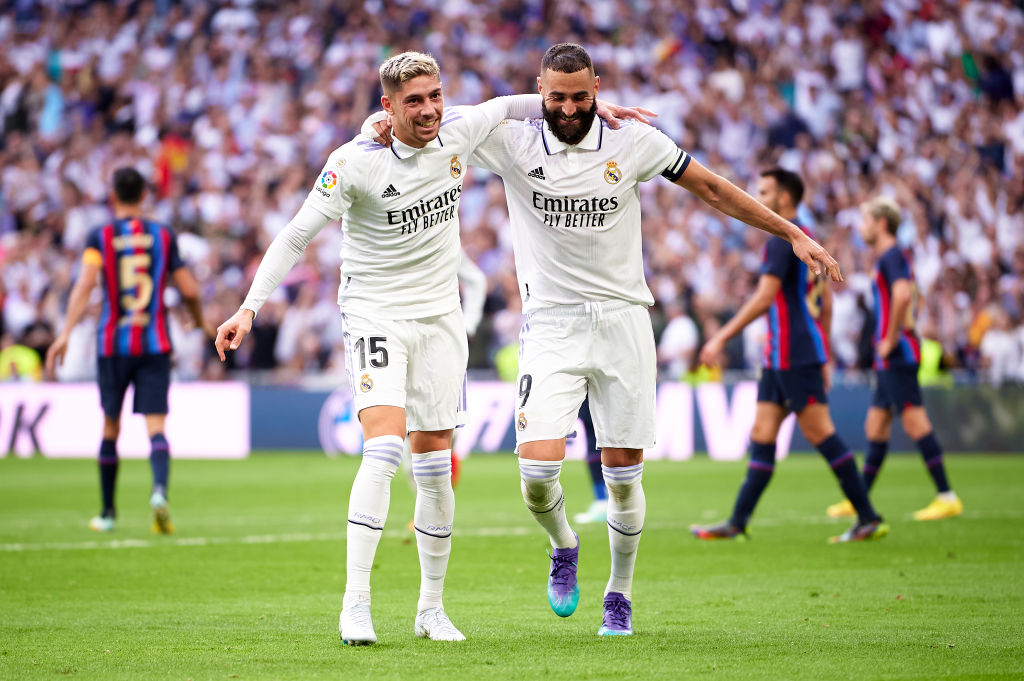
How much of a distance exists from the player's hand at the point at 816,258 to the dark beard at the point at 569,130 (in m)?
1.00

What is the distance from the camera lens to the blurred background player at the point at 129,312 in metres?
10.5

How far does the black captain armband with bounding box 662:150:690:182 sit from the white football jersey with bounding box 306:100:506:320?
2.76ft

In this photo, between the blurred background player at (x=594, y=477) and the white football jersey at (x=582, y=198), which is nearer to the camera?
the white football jersey at (x=582, y=198)

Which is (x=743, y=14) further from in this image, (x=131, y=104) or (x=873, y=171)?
(x=131, y=104)

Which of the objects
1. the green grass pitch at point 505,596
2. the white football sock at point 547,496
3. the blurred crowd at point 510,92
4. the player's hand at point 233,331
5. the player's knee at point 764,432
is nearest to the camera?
the green grass pitch at point 505,596

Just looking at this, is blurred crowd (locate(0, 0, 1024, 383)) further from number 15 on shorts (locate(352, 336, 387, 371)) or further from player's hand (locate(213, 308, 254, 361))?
player's hand (locate(213, 308, 254, 361))

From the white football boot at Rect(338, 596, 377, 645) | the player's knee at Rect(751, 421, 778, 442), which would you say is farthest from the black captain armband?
the player's knee at Rect(751, 421, 778, 442)

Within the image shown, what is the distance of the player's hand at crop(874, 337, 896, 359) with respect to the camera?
11.1 meters

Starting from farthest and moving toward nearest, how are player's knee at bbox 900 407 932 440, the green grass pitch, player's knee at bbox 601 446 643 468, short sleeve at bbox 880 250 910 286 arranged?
player's knee at bbox 900 407 932 440
short sleeve at bbox 880 250 910 286
player's knee at bbox 601 446 643 468
the green grass pitch

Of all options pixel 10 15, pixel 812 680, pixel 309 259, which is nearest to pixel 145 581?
pixel 812 680

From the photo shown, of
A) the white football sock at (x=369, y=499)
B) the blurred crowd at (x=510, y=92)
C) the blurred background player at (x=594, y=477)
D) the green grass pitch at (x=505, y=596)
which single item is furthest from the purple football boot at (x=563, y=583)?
the blurred crowd at (x=510, y=92)

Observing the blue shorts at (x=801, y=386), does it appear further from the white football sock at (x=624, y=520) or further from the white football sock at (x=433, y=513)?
the white football sock at (x=433, y=513)

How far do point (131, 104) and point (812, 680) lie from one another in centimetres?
2258

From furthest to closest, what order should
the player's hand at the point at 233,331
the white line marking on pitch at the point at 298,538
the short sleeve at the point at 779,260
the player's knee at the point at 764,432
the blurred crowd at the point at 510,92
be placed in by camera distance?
the blurred crowd at the point at 510,92
the player's knee at the point at 764,432
the short sleeve at the point at 779,260
the white line marking on pitch at the point at 298,538
the player's hand at the point at 233,331
